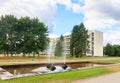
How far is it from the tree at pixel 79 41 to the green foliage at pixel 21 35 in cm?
1423

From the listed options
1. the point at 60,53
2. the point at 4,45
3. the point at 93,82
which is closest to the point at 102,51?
the point at 60,53

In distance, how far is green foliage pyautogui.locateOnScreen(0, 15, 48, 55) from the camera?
154ft

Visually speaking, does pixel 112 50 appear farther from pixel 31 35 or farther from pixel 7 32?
pixel 7 32

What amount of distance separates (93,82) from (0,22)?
39.3 meters

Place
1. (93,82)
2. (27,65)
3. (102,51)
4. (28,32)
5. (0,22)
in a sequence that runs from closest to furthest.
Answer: (93,82) → (27,65) → (0,22) → (28,32) → (102,51)

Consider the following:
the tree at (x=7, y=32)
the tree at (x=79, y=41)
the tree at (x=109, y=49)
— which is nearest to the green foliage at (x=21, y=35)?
the tree at (x=7, y=32)

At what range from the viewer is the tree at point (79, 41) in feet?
202

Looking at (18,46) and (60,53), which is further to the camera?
(60,53)

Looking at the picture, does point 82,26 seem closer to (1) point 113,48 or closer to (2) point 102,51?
(1) point 113,48

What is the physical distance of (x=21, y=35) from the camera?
48312mm

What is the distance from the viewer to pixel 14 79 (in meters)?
10.6

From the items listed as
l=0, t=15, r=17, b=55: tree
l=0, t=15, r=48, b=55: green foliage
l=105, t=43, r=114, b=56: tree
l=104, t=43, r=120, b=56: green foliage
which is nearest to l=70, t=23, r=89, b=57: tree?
l=0, t=15, r=48, b=55: green foliage

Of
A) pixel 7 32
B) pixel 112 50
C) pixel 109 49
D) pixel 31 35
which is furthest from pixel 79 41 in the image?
pixel 112 50

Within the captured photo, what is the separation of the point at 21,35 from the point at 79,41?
68.7 feet
